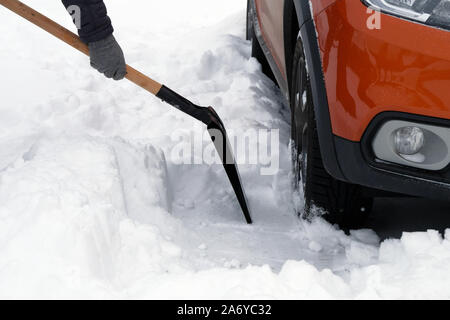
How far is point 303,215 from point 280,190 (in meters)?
0.39

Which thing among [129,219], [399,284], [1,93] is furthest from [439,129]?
[1,93]

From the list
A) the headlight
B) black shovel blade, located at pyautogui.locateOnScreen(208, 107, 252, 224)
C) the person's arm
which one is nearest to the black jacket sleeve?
the person's arm

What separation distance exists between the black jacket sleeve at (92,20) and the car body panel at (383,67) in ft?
3.29

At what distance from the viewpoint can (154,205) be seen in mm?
2494

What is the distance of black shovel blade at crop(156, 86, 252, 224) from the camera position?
2.75 metres

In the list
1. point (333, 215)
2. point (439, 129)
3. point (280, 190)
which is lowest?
point (280, 190)

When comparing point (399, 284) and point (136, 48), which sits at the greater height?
point (399, 284)

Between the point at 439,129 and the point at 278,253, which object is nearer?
the point at 439,129

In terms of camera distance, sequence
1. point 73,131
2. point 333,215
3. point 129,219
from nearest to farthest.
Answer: point 129,219
point 333,215
point 73,131

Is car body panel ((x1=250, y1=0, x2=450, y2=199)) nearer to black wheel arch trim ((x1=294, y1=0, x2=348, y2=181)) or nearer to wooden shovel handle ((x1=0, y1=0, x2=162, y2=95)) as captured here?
black wheel arch trim ((x1=294, y1=0, x2=348, y2=181))

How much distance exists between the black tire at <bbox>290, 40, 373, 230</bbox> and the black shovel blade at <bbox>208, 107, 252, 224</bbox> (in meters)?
0.32

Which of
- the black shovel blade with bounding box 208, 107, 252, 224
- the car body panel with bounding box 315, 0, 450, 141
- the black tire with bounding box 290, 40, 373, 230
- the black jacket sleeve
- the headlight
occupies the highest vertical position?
the headlight

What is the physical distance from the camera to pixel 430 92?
5.61ft
